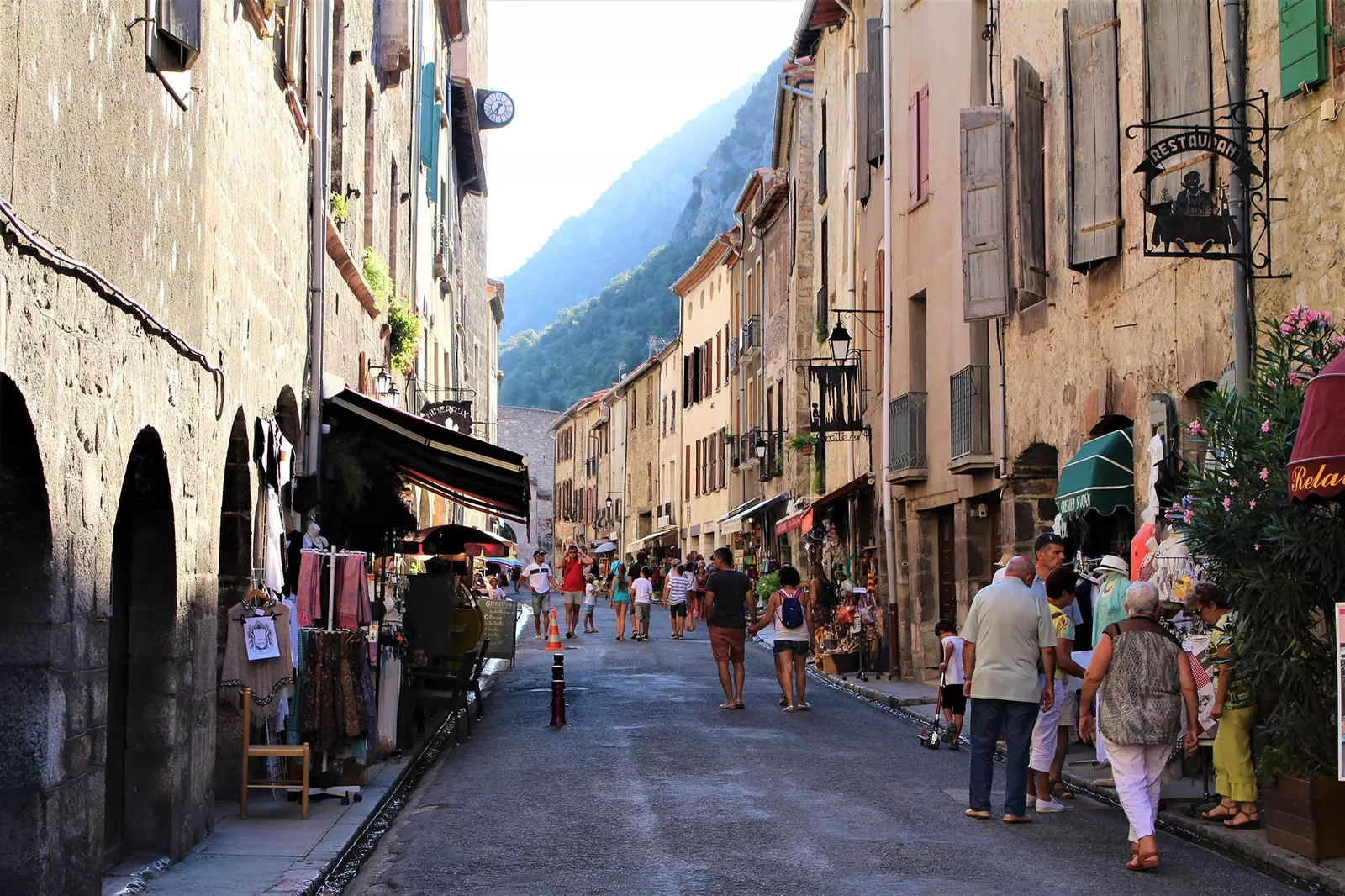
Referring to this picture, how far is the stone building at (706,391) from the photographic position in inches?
1986

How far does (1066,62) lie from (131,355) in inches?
446

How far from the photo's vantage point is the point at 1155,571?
12.4 meters

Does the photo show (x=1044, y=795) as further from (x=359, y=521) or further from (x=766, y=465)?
(x=766, y=465)

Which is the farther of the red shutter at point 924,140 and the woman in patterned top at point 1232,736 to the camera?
the red shutter at point 924,140

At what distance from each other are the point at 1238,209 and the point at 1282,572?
3857 millimetres

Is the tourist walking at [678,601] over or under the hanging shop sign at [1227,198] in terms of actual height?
under

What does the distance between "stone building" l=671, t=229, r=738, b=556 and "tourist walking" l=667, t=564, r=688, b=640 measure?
49.7 ft

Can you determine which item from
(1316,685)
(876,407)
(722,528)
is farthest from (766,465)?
(1316,685)

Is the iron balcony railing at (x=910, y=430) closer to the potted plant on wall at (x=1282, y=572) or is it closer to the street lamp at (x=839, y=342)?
the street lamp at (x=839, y=342)

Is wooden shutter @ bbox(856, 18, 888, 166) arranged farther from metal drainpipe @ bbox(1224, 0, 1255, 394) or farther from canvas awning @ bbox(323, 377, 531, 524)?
metal drainpipe @ bbox(1224, 0, 1255, 394)

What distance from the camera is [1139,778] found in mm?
9047

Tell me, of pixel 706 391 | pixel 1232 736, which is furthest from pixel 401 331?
pixel 706 391

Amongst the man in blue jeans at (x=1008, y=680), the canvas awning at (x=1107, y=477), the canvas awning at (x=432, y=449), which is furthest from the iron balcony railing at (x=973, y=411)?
the man in blue jeans at (x=1008, y=680)

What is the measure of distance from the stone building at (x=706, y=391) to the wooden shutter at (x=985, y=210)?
96.1 feet
